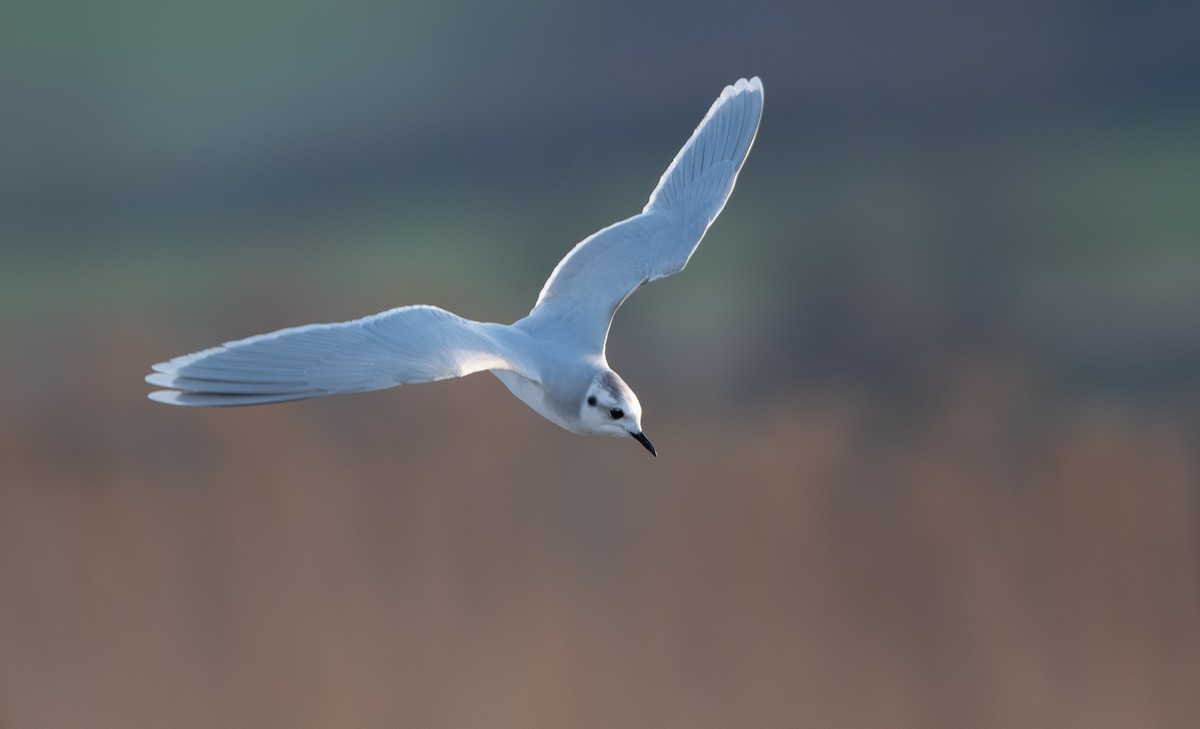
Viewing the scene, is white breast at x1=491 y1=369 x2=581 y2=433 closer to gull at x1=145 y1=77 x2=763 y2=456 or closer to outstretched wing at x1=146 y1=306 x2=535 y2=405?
gull at x1=145 y1=77 x2=763 y2=456

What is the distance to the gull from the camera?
6.17ft

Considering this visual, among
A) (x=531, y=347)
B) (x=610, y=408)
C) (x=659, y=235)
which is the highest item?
(x=659, y=235)

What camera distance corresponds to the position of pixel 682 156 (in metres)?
2.72

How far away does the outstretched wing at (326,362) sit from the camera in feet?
6.09

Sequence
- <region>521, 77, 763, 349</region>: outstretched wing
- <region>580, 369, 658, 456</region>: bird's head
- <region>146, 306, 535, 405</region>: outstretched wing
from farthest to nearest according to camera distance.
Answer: <region>521, 77, 763, 349</region>: outstretched wing, <region>580, 369, 658, 456</region>: bird's head, <region>146, 306, 535, 405</region>: outstretched wing

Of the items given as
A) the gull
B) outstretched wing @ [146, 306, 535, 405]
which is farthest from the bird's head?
outstretched wing @ [146, 306, 535, 405]

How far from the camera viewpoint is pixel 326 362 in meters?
1.92

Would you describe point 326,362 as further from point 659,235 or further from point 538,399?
point 659,235

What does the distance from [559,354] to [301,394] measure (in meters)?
0.46

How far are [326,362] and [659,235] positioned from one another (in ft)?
2.78

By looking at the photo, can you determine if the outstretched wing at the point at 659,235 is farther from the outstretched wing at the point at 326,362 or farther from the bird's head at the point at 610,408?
the outstretched wing at the point at 326,362

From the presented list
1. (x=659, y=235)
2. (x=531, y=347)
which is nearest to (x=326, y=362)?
(x=531, y=347)

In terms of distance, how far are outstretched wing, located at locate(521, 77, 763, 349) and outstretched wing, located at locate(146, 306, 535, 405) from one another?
13.3 inches

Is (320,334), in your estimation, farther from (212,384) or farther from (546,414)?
(546,414)
